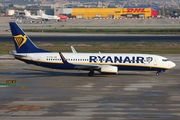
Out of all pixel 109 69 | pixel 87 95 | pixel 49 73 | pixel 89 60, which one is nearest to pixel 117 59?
pixel 109 69

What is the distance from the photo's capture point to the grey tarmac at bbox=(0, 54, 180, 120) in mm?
38625

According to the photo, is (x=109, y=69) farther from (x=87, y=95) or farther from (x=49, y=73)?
(x=87, y=95)

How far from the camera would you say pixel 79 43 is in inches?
4129

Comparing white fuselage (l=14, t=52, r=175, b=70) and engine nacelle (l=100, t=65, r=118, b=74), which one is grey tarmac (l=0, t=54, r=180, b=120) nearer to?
engine nacelle (l=100, t=65, r=118, b=74)

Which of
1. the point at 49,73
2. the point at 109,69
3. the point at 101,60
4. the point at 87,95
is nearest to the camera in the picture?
the point at 87,95

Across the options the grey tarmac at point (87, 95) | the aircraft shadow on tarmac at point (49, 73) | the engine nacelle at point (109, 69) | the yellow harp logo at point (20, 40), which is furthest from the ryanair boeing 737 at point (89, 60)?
the aircraft shadow on tarmac at point (49, 73)

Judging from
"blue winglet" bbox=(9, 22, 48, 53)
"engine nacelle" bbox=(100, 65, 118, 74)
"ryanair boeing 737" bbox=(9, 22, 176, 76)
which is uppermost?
"blue winglet" bbox=(9, 22, 48, 53)

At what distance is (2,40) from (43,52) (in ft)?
173

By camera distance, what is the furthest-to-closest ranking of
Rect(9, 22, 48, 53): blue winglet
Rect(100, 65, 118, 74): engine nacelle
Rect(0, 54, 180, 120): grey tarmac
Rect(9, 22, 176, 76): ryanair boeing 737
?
Rect(9, 22, 48, 53): blue winglet → Rect(9, 22, 176, 76): ryanair boeing 737 → Rect(100, 65, 118, 74): engine nacelle → Rect(0, 54, 180, 120): grey tarmac

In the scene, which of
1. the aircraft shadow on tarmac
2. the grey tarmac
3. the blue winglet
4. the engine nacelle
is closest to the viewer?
the grey tarmac

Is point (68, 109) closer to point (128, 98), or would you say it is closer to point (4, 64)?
point (128, 98)

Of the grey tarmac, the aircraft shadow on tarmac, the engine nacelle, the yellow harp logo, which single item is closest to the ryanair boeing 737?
the yellow harp logo

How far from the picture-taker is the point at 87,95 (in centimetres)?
4753

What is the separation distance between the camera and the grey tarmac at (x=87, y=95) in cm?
3862
